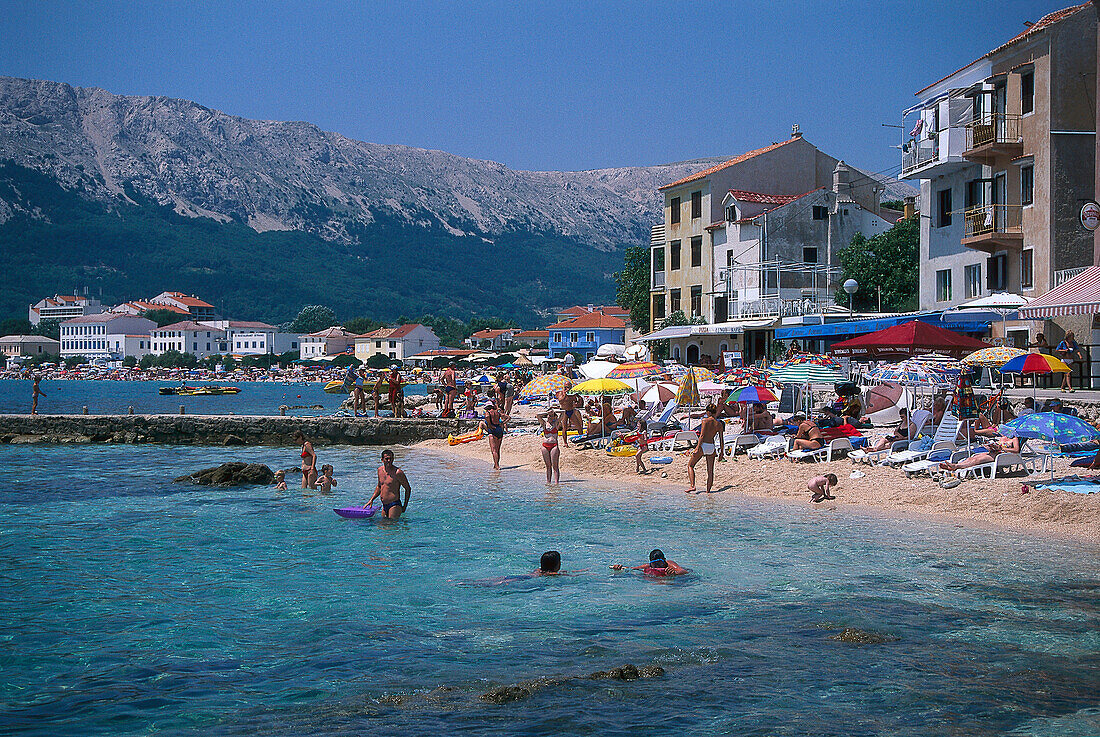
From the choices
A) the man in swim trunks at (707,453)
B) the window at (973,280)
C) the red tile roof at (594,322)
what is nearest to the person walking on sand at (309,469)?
the man in swim trunks at (707,453)

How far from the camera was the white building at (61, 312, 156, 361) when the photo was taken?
145 meters

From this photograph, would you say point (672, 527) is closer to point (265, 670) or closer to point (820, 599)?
point (820, 599)

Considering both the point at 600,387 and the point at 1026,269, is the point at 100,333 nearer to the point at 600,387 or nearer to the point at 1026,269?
the point at 600,387

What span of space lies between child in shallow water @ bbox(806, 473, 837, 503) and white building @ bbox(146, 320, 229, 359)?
465 feet

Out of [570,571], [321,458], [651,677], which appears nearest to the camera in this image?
[651,677]

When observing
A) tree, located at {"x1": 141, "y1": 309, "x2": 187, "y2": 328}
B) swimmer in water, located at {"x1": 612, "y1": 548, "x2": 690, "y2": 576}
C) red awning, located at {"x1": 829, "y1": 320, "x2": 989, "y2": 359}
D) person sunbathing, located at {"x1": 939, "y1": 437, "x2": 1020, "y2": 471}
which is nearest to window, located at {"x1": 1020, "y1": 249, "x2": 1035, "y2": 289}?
red awning, located at {"x1": 829, "y1": 320, "x2": 989, "y2": 359}

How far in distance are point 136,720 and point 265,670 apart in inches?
49.1

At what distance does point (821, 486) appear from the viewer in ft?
52.4

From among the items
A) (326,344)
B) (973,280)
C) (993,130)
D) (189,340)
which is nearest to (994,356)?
(993,130)

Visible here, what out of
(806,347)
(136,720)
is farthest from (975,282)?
(136,720)

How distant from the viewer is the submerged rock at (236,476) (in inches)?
803

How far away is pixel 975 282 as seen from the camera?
96.9ft

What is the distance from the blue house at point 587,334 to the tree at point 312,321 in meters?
82.4

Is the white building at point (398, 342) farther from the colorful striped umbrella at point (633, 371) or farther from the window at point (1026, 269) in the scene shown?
the window at point (1026, 269)
